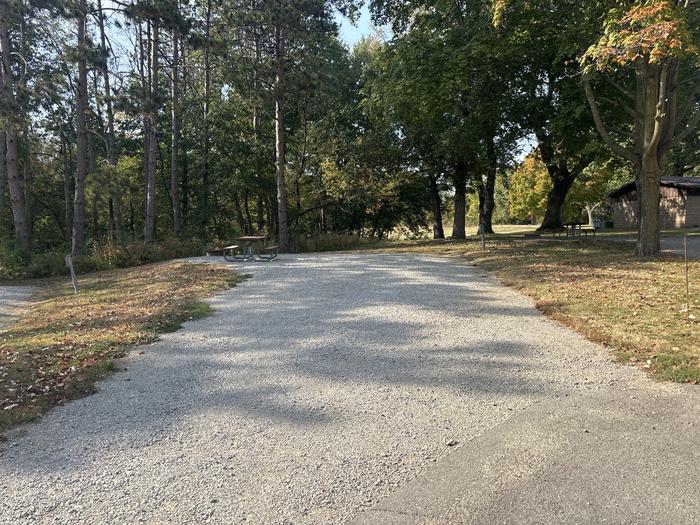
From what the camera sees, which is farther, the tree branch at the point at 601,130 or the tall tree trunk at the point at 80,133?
the tall tree trunk at the point at 80,133

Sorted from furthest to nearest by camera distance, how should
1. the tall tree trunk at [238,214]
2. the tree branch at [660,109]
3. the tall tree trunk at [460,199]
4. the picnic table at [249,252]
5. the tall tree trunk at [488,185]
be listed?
1. the tall tree trunk at [238,214]
2. the tall tree trunk at [460,199]
3. the tall tree trunk at [488,185]
4. the picnic table at [249,252]
5. the tree branch at [660,109]

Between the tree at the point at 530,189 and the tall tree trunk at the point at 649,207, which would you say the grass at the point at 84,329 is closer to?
the tall tree trunk at the point at 649,207

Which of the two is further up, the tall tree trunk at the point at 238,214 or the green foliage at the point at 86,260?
the tall tree trunk at the point at 238,214

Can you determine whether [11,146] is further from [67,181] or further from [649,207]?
[649,207]

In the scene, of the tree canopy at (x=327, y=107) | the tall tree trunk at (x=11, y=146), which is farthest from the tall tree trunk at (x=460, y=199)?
the tall tree trunk at (x=11, y=146)

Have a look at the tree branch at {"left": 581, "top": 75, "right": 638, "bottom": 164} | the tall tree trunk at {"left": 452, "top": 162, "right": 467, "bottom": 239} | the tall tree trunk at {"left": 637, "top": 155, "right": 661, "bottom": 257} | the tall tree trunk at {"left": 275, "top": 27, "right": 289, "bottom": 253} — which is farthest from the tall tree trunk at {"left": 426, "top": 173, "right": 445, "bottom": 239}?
the tall tree trunk at {"left": 637, "top": 155, "right": 661, "bottom": 257}

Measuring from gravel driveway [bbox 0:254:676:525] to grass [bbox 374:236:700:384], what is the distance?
333mm

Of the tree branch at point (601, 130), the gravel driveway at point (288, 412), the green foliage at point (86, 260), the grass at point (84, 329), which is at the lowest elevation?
the gravel driveway at point (288, 412)

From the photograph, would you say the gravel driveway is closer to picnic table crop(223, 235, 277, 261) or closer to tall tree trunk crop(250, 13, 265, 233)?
picnic table crop(223, 235, 277, 261)

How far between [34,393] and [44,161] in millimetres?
32100

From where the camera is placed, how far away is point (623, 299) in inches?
295

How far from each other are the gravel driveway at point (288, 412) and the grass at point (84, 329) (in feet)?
1.03

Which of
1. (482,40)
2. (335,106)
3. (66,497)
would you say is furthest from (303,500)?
(335,106)

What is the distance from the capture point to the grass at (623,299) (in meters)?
5.00
